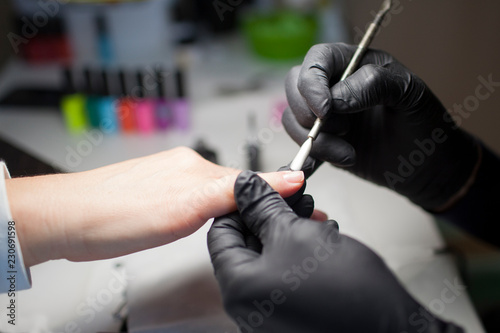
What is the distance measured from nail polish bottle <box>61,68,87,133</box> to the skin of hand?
560 millimetres

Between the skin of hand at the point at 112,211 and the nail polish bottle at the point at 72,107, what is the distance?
56 cm

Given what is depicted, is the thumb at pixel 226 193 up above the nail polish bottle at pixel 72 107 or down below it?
above

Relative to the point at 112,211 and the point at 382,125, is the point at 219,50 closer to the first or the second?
the point at 382,125

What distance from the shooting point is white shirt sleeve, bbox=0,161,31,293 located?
2.15 feet

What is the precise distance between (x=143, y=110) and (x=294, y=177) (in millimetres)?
688

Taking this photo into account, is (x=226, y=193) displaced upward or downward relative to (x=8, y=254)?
upward

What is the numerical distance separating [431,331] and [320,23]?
1360 mm

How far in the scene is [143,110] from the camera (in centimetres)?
121

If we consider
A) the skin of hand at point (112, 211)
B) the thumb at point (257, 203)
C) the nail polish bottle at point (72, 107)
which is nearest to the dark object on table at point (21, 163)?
the skin of hand at point (112, 211)

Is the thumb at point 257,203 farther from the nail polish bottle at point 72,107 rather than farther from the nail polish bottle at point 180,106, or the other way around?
the nail polish bottle at point 72,107

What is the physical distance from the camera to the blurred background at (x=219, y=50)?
1.14 metres

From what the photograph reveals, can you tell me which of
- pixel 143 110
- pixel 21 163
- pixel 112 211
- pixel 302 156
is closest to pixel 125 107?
pixel 143 110

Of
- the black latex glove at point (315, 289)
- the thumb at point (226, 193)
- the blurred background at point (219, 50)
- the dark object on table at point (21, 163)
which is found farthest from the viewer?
the blurred background at point (219, 50)

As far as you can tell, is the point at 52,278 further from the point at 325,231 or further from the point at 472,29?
the point at 472,29
